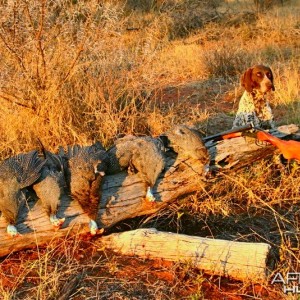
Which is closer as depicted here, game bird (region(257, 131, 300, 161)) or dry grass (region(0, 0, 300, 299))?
dry grass (region(0, 0, 300, 299))

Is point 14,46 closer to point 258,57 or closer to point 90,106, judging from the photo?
point 90,106

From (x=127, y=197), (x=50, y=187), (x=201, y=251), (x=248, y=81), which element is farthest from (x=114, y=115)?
(x=201, y=251)

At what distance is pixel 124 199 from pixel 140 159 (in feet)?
1.19

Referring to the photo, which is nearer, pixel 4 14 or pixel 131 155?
pixel 131 155

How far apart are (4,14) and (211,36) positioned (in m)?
7.98

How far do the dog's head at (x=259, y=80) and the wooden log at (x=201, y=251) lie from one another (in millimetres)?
2427

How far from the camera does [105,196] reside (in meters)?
3.87

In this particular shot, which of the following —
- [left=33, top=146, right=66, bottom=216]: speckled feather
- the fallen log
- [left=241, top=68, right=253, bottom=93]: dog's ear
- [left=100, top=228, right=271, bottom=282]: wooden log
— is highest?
[left=33, top=146, right=66, bottom=216]: speckled feather

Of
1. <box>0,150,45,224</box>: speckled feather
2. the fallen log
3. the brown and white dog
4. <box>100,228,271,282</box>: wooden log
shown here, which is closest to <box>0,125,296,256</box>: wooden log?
the fallen log

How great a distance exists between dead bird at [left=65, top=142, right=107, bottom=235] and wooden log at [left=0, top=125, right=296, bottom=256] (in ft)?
0.22

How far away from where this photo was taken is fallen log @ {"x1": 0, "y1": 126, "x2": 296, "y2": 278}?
360 centimetres

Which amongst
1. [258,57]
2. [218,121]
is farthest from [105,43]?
[258,57]

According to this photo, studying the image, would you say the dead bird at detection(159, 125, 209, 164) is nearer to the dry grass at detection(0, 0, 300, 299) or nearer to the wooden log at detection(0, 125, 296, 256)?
the wooden log at detection(0, 125, 296, 256)

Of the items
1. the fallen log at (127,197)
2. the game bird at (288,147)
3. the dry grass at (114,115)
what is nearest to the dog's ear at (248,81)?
the dry grass at (114,115)
